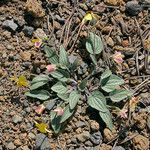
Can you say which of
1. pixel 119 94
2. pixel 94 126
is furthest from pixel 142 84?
pixel 94 126

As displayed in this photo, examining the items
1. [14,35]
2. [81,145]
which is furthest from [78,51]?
[81,145]

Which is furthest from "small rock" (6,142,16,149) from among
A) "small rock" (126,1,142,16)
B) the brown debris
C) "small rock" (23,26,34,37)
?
"small rock" (126,1,142,16)

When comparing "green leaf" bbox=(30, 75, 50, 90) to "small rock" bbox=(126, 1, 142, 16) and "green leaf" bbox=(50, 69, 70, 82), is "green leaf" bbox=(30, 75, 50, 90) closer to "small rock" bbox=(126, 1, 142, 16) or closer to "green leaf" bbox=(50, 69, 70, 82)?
"green leaf" bbox=(50, 69, 70, 82)

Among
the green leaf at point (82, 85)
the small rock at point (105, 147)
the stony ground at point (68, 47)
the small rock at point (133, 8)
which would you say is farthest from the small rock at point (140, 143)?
the small rock at point (133, 8)

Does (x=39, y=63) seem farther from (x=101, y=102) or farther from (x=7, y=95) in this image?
(x=101, y=102)

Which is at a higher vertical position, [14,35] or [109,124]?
[14,35]

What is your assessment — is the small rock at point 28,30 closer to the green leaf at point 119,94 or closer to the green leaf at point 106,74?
the green leaf at point 106,74
